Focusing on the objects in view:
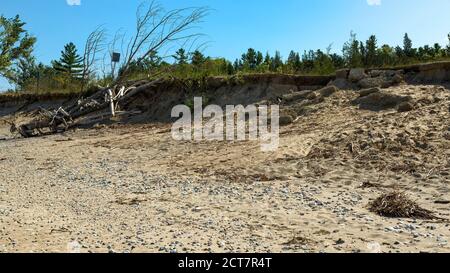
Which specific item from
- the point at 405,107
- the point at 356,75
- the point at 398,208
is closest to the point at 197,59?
the point at 356,75

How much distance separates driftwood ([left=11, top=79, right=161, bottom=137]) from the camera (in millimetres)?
14648

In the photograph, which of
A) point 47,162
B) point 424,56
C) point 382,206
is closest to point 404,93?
point 424,56

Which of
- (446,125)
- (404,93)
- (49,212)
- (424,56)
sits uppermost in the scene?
(424,56)

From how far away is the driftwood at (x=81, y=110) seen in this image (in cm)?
1465

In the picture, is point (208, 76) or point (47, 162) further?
point (208, 76)

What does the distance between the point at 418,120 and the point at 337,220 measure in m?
4.60

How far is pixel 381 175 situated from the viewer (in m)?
6.65

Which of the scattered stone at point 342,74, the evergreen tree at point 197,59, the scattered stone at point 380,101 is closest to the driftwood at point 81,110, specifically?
the evergreen tree at point 197,59

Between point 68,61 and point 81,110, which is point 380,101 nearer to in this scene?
point 81,110

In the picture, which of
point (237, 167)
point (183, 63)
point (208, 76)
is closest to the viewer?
point (237, 167)

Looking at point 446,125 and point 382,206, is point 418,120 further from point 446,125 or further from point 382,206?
point 382,206

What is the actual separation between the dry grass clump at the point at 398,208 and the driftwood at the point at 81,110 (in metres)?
11.2

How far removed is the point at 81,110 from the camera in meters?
15.7

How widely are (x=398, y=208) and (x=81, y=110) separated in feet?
41.8
